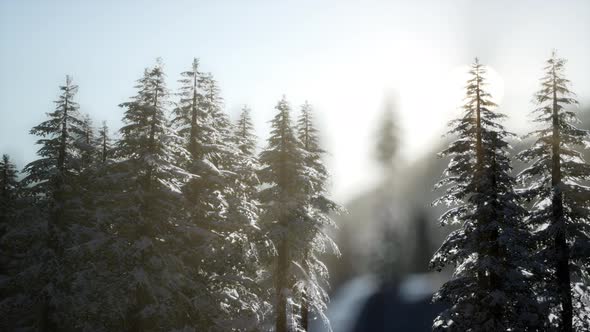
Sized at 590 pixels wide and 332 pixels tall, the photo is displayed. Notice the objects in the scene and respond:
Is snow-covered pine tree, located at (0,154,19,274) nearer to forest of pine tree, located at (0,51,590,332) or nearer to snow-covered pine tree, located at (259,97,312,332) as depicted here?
forest of pine tree, located at (0,51,590,332)

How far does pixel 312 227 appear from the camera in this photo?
20734 millimetres

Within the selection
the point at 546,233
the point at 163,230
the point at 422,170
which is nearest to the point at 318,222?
the point at 163,230

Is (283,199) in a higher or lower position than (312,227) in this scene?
higher

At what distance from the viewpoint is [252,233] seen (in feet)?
64.3

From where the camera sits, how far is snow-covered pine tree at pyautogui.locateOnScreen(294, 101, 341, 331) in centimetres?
2097

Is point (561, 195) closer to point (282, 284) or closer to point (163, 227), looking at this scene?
point (282, 284)

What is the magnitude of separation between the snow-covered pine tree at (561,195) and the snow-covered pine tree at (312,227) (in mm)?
9555

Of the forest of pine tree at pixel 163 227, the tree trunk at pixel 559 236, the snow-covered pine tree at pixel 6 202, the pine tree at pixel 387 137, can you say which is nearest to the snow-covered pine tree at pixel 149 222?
the forest of pine tree at pixel 163 227

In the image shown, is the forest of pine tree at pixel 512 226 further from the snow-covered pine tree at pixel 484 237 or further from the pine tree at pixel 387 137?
the pine tree at pixel 387 137

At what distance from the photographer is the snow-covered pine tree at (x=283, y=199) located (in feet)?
66.8

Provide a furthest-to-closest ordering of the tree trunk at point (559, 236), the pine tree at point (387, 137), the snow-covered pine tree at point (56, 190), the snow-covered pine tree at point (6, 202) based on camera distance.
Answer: the pine tree at point (387, 137), the snow-covered pine tree at point (6, 202), the snow-covered pine tree at point (56, 190), the tree trunk at point (559, 236)

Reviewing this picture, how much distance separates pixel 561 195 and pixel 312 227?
10796 mm

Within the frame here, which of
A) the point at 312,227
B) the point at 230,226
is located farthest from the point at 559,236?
the point at 230,226

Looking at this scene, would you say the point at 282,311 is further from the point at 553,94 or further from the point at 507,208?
the point at 553,94
